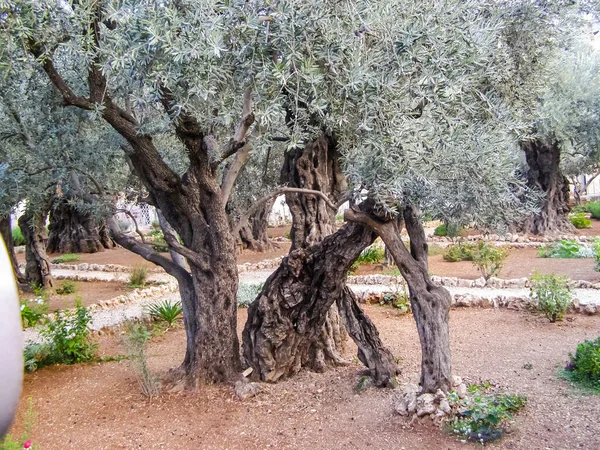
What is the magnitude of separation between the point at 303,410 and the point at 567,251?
35.8ft

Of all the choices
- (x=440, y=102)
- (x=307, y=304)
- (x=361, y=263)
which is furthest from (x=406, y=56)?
(x=361, y=263)

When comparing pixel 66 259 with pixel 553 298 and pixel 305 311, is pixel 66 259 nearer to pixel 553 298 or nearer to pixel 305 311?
pixel 305 311

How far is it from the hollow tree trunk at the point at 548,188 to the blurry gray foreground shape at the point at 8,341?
62.2 ft

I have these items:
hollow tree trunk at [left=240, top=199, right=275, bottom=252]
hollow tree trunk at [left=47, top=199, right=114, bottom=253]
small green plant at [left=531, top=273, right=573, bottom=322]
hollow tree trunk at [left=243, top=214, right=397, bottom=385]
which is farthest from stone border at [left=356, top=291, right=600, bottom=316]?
hollow tree trunk at [left=47, top=199, right=114, bottom=253]

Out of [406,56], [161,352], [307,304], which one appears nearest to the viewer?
[406,56]

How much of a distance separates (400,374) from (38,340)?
5.81 metres

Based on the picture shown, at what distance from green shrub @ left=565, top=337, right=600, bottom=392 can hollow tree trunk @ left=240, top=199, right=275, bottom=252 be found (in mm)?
14140

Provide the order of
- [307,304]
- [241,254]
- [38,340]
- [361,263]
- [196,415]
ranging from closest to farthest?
[196,415], [307,304], [38,340], [361,263], [241,254]

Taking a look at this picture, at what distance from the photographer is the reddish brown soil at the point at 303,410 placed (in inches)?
165

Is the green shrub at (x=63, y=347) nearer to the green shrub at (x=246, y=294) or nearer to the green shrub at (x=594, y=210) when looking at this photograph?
the green shrub at (x=246, y=294)

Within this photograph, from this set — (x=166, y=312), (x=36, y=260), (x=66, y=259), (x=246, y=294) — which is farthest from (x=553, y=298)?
(x=66, y=259)

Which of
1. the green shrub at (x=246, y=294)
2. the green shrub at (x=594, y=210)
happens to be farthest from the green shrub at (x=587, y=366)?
the green shrub at (x=594, y=210)

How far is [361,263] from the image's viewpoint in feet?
46.6

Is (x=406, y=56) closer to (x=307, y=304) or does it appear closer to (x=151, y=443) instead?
(x=307, y=304)
